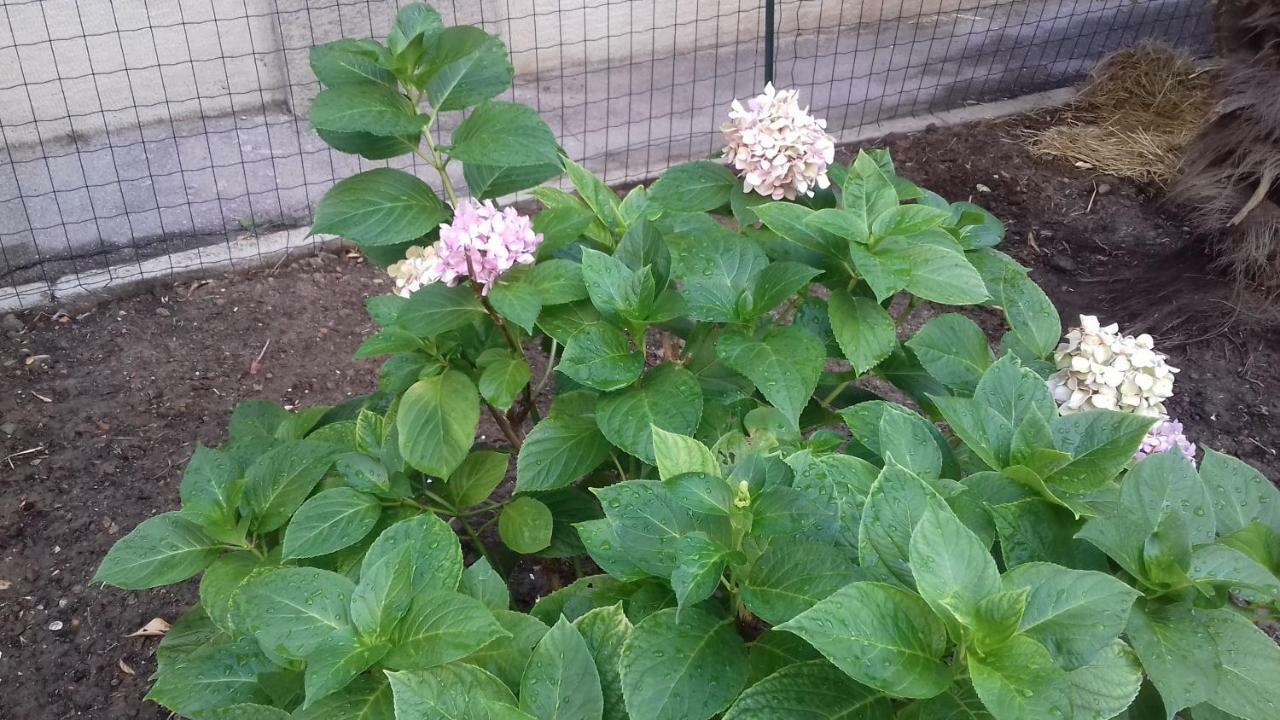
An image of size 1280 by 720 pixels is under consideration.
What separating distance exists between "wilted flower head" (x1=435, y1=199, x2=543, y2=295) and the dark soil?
1.20m

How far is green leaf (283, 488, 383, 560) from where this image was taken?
59.7 inches

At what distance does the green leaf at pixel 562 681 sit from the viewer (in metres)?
1.06

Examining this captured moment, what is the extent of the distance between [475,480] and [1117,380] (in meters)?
1.08

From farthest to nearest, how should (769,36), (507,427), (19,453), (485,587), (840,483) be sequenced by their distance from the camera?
(769,36) → (19,453) → (507,427) → (485,587) → (840,483)

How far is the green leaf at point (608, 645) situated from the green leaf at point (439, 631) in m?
0.11

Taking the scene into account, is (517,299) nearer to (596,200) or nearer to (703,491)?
(596,200)

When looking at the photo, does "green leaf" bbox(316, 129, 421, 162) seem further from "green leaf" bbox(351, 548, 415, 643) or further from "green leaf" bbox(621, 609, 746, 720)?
"green leaf" bbox(621, 609, 746, 720)

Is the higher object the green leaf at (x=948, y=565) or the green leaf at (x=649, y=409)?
the green leaf at (x=948, y=565)

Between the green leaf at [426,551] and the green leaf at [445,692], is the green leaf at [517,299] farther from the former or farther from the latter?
the green leaf at [445,692]

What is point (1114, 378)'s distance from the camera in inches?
60.9

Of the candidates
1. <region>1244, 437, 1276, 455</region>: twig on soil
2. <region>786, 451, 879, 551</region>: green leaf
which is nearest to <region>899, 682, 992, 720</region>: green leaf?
<region>786, 451, 879, 551</region>: green leaf

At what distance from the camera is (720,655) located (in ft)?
3.71

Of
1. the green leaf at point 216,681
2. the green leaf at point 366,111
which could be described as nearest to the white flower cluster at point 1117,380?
the green leaf at point 366,111

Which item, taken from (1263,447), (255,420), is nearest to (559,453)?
(255,420)
